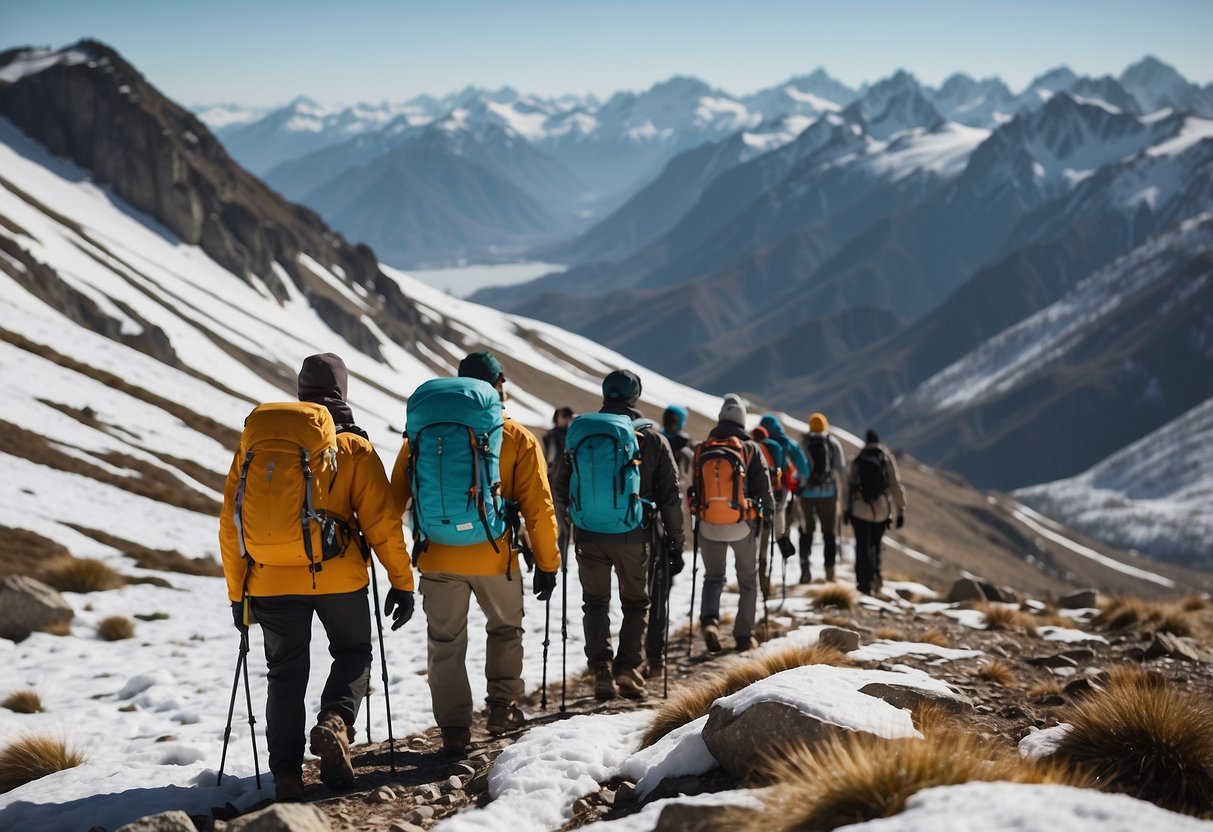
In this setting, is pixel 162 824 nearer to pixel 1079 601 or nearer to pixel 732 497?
pixel 732 497

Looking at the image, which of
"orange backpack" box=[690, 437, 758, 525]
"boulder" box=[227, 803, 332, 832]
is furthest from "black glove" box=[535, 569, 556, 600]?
"orange backpack" box=[690, 437, 758, 525]

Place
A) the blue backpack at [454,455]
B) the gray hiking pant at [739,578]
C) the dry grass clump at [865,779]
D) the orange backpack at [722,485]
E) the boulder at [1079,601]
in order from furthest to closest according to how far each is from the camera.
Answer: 1. the boulder at [1079,601]
2. the gray hiking pant at [739,578]
3. the orange backpack at [722,485]
4. the blue backpack at [454,455]
5. the dry grass clump at [865,779]

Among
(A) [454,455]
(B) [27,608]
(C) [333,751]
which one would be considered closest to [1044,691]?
(A) [454,455]

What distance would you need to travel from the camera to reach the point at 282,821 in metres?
5.71

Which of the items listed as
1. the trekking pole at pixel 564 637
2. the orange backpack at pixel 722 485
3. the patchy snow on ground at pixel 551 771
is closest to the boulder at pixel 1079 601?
the orange backpack at pixel 722 485

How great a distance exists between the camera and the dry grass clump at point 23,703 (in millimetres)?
10859

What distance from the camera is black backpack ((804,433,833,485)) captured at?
717 inches

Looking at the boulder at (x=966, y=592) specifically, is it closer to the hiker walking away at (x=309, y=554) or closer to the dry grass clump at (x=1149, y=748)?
the dry grass clump at (x=1149, y=748)

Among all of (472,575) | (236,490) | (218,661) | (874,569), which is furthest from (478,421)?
(874,569)

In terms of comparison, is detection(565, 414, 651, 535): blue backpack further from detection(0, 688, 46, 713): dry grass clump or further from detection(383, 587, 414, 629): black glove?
detection(0, 688, 46, 713): dry grass clump

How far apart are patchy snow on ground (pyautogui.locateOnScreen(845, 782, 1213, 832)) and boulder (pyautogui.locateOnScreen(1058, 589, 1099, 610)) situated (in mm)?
16367

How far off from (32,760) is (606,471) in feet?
18.4

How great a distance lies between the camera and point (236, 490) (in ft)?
23.3

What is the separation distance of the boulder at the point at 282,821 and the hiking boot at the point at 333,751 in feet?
3.87
